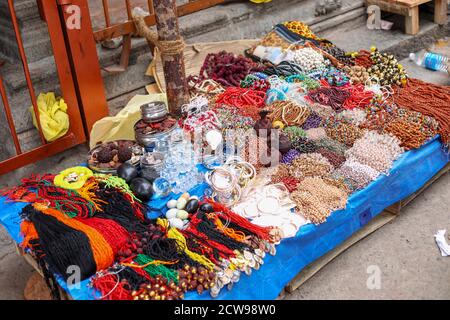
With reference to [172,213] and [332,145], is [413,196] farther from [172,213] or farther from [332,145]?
[172,213]

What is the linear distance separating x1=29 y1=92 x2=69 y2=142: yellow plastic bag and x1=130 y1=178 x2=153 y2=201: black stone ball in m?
1.12

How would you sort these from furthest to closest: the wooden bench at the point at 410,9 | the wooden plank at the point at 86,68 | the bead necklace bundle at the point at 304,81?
the wooden bench at the point at 410,9
the bead necklace bundle at the point at 304,81
the wooden plank at the point at 86,68

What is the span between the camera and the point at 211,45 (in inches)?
208

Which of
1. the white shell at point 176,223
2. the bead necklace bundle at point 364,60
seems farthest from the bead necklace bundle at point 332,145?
the bead necklace bundle at point 364,60

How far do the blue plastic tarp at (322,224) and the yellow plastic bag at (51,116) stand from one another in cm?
87

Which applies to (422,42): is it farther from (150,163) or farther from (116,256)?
(116,256)

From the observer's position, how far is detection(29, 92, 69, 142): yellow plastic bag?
13.7 feet

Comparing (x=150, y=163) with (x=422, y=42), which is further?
(x=422, y=42)

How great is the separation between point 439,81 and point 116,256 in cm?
422

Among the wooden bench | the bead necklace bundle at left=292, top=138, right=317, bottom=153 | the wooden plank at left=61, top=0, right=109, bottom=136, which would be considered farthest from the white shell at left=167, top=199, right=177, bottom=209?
the wooden bench

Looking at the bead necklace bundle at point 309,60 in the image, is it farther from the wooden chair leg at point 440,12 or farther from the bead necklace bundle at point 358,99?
the wooden chair leg at point 440,12

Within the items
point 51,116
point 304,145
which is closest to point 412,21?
point 304,145

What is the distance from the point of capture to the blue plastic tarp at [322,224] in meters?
2.99
